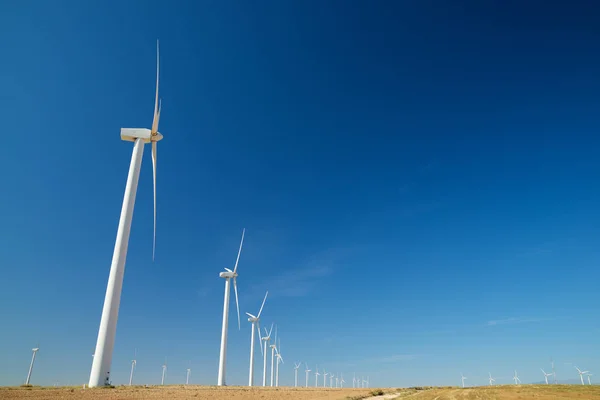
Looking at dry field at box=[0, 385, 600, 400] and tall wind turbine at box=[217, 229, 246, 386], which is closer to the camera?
dry field at box=[0, 385, 600, 400]

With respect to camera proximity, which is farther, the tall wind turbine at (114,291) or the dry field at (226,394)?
the tall wind turbine at (114,291)

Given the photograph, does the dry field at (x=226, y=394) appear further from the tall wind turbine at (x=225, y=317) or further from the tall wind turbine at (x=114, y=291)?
the tall wind turbine at (x=225, y=317)

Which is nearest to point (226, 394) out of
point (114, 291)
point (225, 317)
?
point (114, 291)

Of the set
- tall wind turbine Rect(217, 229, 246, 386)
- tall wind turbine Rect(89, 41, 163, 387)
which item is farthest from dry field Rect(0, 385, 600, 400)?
tall wind turbine Rect(217, 229, 246, 386)

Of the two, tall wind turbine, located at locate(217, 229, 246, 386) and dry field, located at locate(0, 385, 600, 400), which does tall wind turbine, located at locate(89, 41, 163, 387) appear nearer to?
dry field, located at locate(0, 385, 600, 400)

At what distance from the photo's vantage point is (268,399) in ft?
137

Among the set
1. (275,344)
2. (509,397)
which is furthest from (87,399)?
(275,344)

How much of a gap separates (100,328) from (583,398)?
5601 centimetres

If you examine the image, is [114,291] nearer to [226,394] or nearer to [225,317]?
[226,394]

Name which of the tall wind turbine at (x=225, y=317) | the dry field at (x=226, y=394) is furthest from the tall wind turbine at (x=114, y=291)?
the tall wind turbine at (x=225, y=317)

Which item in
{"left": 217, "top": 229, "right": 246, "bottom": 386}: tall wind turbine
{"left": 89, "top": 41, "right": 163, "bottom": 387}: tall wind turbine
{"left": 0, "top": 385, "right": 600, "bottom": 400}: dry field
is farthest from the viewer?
{"left": 217, "top": 229, "right": 246, "bottom": 386}: tall wind turbine

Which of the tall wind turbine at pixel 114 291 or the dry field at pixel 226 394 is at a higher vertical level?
the tall wind turbine at pixel 114 291

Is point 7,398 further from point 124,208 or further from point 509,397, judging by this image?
point 509,397

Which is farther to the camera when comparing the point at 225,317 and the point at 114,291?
the point at 225,317
